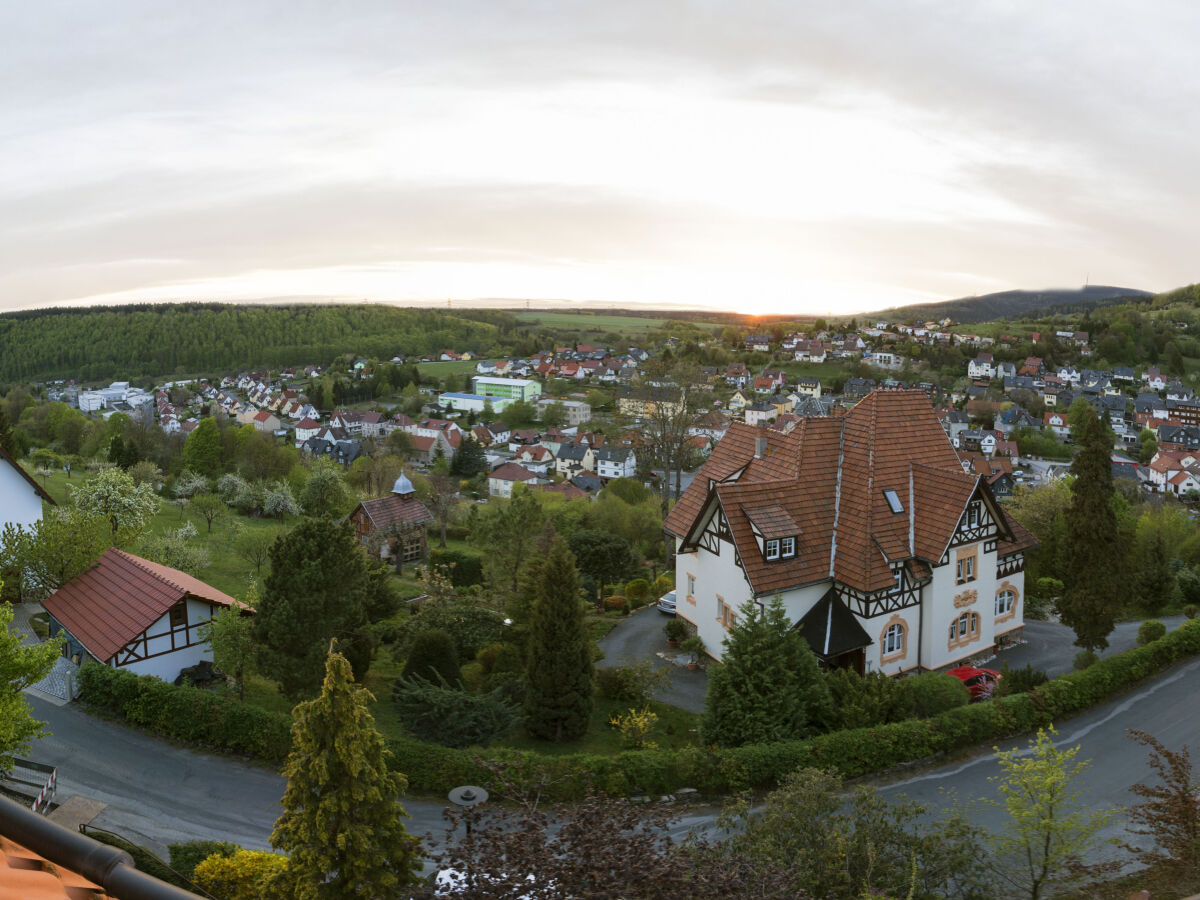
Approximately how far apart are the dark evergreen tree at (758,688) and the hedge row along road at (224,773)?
0.95m

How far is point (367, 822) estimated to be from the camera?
12.1m

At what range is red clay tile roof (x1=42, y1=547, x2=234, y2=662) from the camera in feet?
76.5

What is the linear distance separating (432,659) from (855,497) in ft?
47.5

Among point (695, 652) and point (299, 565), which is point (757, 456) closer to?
point (695, 652)

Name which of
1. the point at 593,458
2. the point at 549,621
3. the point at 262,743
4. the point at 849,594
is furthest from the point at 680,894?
the point at 593,458

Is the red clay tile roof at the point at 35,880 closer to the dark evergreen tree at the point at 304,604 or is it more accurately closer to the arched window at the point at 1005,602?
the dark evergreen tree at the point at 304,604

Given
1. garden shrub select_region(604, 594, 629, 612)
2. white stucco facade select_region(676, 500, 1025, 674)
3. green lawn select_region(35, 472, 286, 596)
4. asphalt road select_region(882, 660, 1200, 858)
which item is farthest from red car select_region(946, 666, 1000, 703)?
green lawn select_region(35, 472, 286, 596)

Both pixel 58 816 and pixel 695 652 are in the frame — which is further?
pixel 695 652

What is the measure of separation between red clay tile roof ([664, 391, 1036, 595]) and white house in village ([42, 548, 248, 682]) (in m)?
16.1

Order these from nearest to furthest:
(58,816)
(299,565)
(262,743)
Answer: (58,816) → (262,743) → (299,565)

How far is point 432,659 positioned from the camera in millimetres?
22516

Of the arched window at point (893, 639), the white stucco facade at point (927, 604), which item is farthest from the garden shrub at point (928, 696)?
the arched window at point (893, 639)

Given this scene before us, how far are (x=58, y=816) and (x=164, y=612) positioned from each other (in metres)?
7.73

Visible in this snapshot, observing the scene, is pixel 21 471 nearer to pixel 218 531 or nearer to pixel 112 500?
pixel 112 500
